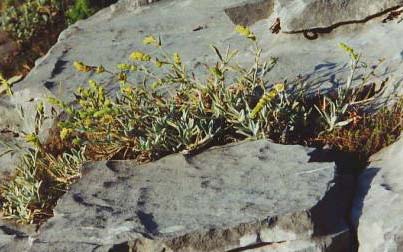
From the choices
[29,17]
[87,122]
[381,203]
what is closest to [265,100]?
[381,203]

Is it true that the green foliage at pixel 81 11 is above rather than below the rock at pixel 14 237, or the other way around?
above

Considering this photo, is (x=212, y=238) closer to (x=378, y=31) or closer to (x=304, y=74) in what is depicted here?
(x=304, y=74)

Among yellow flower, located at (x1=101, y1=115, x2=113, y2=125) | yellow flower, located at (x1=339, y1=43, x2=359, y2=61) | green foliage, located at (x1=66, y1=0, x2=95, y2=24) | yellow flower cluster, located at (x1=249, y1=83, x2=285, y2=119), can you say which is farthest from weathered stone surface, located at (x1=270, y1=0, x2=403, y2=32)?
green foliage, located at (x1=66, y1=0, x2=95, y2=24)

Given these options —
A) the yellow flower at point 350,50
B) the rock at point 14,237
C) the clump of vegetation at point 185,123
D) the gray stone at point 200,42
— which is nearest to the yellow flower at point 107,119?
the clump of vegetation at point 185,123

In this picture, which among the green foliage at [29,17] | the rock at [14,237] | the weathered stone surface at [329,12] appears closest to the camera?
the rock at [14,237]

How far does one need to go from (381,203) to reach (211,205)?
42.6 inches

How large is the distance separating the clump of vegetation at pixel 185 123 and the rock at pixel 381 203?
0.85ft

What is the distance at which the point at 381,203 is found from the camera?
497 cm

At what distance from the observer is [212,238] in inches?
192

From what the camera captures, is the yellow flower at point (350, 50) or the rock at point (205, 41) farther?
the rock at point (205, 41)

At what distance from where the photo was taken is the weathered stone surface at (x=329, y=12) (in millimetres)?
7027

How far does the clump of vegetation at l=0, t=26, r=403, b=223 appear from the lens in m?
5.80

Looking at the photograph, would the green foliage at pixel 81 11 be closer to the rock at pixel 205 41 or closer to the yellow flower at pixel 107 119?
the rock at pixel 205 41

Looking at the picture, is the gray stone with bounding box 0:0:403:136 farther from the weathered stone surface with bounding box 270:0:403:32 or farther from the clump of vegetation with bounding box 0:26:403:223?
the clump of vegetation with bounding box 0:26:403:223
